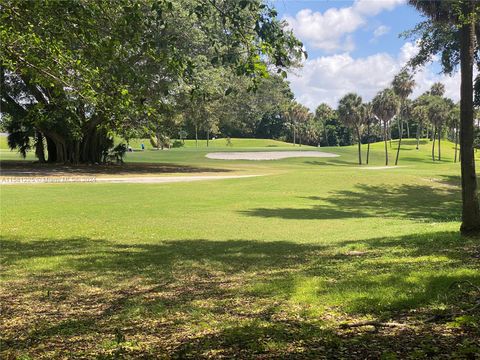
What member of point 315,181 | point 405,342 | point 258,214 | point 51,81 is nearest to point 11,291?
point 51,81

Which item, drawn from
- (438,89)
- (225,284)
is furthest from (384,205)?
(438,89)

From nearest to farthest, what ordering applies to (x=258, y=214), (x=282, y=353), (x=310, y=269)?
1. (x=282, y=353)
2. (x=310, y=269)
3. (x=258, y=214)

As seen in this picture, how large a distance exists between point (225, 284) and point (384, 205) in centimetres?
1634

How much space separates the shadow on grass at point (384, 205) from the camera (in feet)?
57.7

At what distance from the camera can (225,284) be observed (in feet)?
22.3

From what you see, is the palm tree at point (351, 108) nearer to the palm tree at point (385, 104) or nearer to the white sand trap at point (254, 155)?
the palm tree at point (385, 104)

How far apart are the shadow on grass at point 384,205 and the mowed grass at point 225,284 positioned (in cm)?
66

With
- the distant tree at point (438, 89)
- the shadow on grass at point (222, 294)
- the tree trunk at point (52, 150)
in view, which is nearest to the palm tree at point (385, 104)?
the distant tree at point (438, 89)

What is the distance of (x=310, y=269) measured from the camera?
7512mm

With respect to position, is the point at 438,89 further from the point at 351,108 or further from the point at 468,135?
the point at 468,135

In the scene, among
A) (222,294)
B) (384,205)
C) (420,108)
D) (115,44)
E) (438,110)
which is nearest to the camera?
(222,294)

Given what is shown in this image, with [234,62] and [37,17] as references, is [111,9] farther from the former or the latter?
[234,62]

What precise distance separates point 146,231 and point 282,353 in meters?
9.38

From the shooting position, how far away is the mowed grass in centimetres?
404
